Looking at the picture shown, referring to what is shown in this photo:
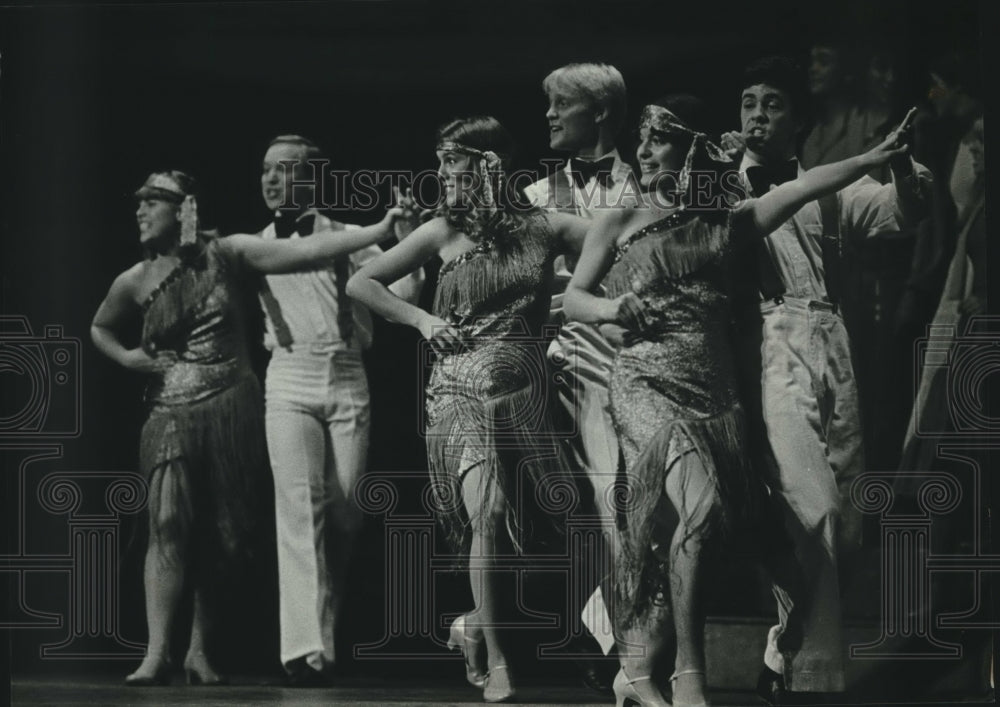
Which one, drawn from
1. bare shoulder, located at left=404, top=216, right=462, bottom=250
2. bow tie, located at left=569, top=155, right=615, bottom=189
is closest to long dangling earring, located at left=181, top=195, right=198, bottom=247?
bare shoulder, located at left=404, top=216, right=462, bottom=250

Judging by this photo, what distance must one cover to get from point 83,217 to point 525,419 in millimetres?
1405

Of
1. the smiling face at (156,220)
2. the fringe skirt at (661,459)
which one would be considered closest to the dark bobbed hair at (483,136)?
the fringe skirt at (661,459)

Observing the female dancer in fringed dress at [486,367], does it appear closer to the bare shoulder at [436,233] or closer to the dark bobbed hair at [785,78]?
the bare shoulder at [436,233]

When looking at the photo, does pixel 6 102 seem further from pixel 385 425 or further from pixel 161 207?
pixel 385 425

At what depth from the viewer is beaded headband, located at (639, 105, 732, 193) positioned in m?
3.32

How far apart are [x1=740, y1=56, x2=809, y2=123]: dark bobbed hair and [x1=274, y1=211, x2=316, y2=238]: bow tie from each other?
1301 millimetres

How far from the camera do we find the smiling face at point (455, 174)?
331 cm

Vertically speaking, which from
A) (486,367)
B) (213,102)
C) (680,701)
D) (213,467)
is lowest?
(680,701)

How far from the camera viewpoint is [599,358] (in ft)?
10.8

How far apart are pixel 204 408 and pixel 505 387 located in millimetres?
869

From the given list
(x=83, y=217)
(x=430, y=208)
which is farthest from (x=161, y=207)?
(x=430, y=208)

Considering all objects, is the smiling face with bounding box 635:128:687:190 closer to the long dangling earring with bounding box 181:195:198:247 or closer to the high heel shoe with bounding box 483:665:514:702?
the long dangling earring with bounding box 181:195:198:247

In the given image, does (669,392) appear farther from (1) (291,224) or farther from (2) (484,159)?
(1) (291,224)

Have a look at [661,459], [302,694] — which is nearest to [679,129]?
[661,459]
